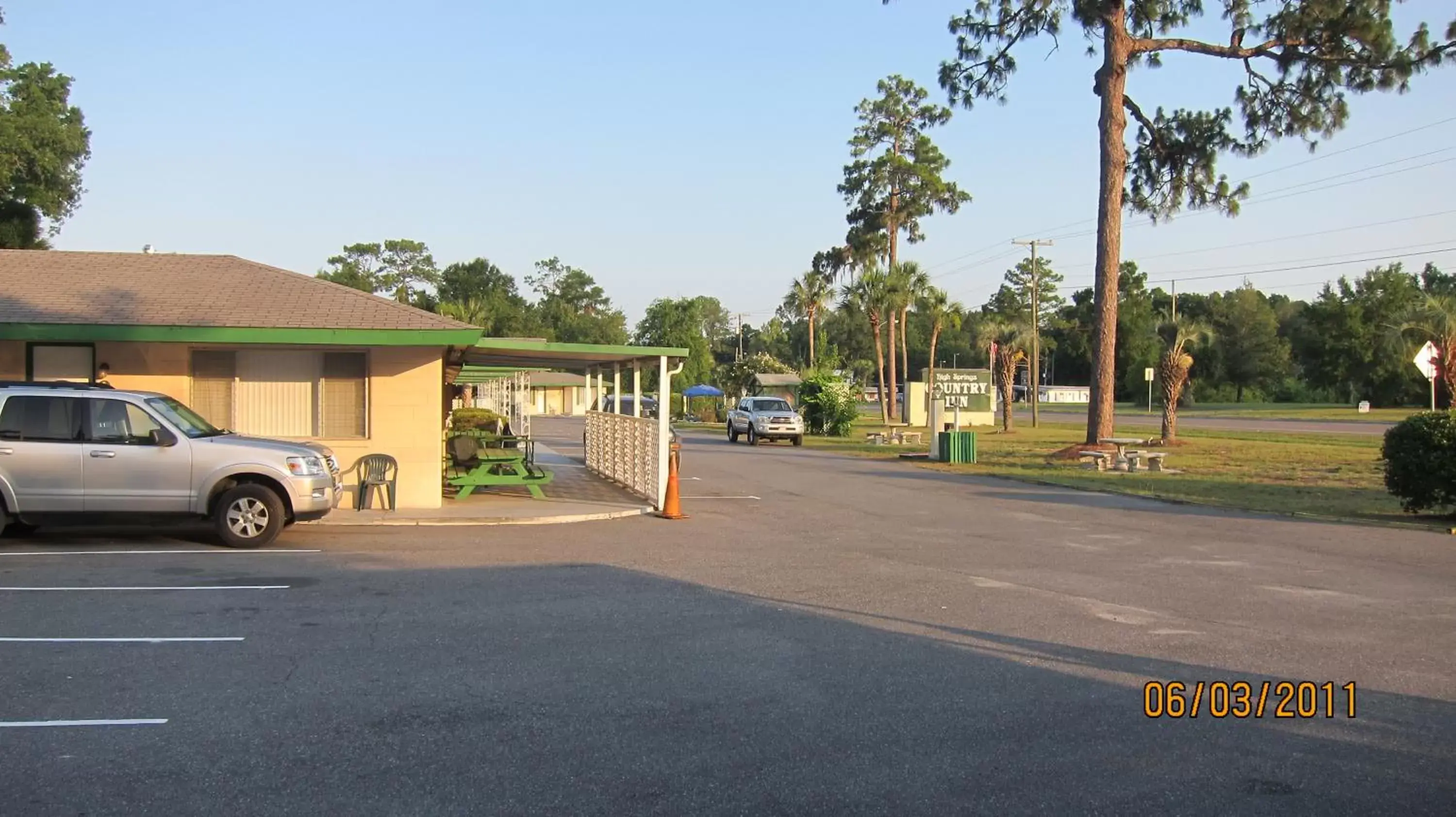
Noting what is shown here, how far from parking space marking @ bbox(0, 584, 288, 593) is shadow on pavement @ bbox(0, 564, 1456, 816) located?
1226mm

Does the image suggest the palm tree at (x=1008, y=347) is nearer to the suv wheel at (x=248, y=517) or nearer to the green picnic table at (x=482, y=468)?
the green picnic table at (x=482, y=468)

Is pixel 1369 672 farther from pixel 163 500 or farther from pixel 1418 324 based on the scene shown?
pixel 1418 324

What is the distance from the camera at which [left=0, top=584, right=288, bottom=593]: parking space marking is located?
10391mm

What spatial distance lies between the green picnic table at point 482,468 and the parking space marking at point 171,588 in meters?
6.94

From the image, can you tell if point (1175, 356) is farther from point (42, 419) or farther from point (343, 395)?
point (42, 419)

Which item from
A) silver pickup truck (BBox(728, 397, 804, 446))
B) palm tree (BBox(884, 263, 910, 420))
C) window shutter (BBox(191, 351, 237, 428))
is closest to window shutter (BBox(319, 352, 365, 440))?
window shutter (BBox(191, 351, 237, 428))

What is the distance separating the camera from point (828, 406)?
49250 millimetres

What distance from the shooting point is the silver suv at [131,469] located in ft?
41.2

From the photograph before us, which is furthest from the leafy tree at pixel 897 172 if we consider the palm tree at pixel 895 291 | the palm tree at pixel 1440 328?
the palm tree at pixel 1440 328

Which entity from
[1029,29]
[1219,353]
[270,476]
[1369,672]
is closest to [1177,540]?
[1369,672]

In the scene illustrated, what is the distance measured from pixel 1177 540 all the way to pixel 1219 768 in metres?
10.1

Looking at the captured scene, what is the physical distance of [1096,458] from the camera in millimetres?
29062

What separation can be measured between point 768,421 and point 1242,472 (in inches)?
710

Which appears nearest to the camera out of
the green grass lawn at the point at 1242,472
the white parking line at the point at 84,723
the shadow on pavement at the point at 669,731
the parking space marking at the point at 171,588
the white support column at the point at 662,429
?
the shadow on pavement at the point at 669,731
